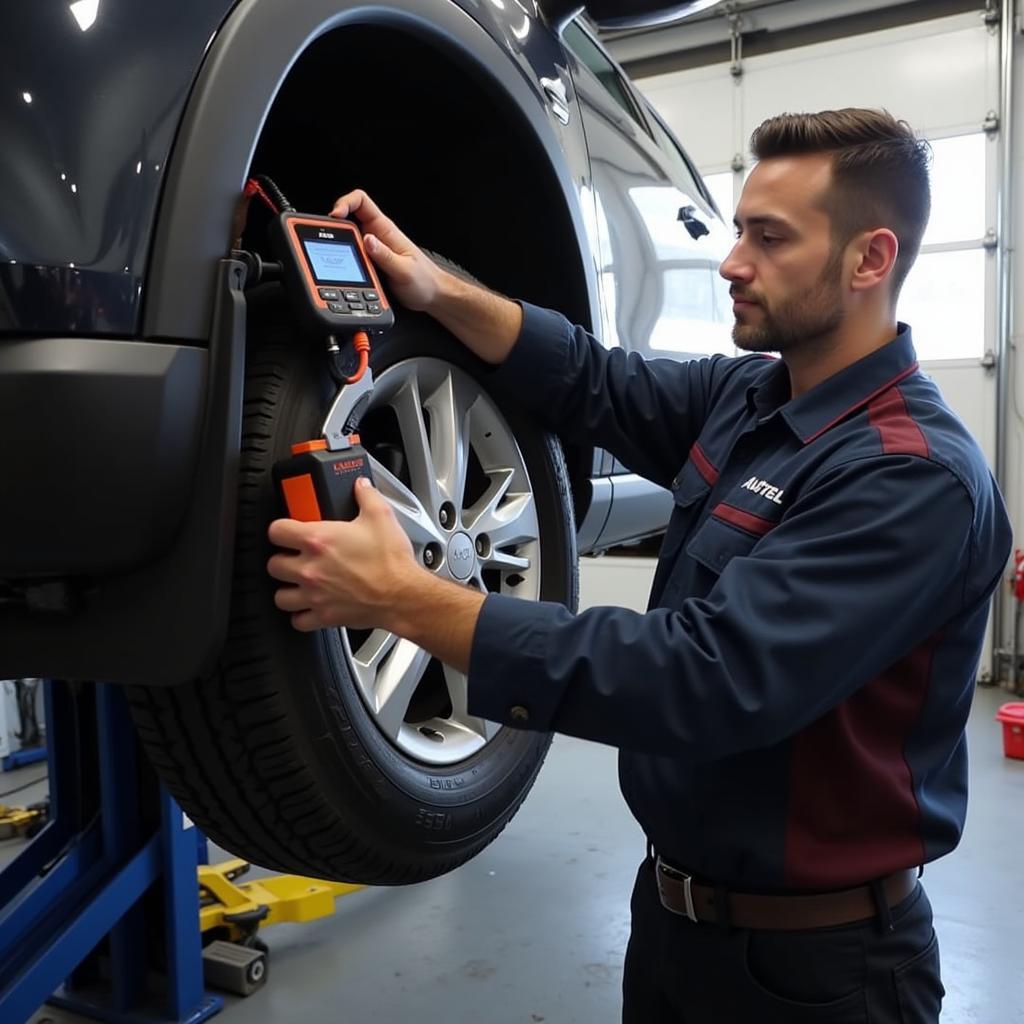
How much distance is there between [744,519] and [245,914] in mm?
1807

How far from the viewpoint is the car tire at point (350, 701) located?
0.90m

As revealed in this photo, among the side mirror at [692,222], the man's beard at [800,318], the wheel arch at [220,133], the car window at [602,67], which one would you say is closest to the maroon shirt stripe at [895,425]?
the man's beard at [800,318]

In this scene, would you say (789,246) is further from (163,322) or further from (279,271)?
(163,322)

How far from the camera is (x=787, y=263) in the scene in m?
1.15

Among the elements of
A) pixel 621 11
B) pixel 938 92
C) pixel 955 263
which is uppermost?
pixel 938 92

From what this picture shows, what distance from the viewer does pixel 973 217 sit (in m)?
5.05

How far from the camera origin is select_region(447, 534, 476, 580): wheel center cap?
113cm

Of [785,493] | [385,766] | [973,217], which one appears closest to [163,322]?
[385,766]

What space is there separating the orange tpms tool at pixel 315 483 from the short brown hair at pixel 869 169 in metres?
0.63

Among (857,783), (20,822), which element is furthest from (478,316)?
(20,822)

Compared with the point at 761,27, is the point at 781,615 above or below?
below

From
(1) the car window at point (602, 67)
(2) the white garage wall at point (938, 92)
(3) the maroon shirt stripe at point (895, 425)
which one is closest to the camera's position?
(3) the maroon shirt stripe at point (895, 425)

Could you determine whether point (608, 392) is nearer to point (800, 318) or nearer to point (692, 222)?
point (800, 318)

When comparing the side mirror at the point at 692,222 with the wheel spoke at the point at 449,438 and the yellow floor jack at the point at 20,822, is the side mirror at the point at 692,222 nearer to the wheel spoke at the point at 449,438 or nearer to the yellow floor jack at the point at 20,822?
the wheel spoke at the point at 449,438
